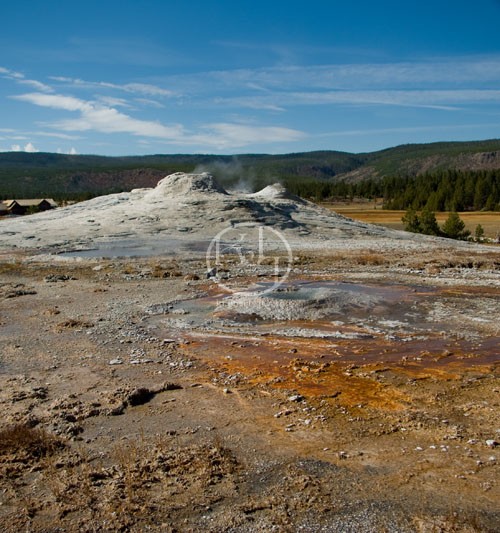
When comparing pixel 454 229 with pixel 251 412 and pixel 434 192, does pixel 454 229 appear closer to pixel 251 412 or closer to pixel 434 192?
pixel 251 412

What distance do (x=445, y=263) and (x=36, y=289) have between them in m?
18.7

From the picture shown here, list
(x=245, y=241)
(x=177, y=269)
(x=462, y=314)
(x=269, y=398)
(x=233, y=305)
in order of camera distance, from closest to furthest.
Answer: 1. (x=269, y=398)
2. (x=462, y=314)
3. (x=233, y=305)
4. (x=177, y=269)
5. (x=245, y=241)

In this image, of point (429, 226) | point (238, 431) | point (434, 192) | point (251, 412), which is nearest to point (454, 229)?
point (429, 226)

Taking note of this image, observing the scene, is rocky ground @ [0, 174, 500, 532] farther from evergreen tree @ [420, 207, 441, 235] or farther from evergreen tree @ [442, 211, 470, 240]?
evergreen tree @ [420, 207, 441, 235]

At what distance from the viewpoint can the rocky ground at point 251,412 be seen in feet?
18.6

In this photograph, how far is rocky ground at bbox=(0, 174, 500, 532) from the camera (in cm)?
567

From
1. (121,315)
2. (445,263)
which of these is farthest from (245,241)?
(121,315)

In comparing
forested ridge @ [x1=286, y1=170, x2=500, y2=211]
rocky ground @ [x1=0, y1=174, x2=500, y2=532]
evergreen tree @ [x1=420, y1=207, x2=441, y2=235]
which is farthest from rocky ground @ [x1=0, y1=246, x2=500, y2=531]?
forested ridge @ [x1=286, y1=170, x2=500, y2=211]

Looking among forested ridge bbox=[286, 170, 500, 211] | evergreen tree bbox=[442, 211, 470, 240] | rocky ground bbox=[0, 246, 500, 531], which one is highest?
forested ridge bbox=[286, 170, 500, 211]

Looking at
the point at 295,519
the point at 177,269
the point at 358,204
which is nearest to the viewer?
the point at 295,519

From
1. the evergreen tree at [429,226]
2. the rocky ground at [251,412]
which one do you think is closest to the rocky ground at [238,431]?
the rocky ground at [251,412]

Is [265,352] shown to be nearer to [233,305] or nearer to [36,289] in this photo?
[233,305]

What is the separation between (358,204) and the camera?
106375mm

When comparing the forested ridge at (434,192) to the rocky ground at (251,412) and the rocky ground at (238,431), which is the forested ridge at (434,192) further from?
the rocky ground at (238,431)
